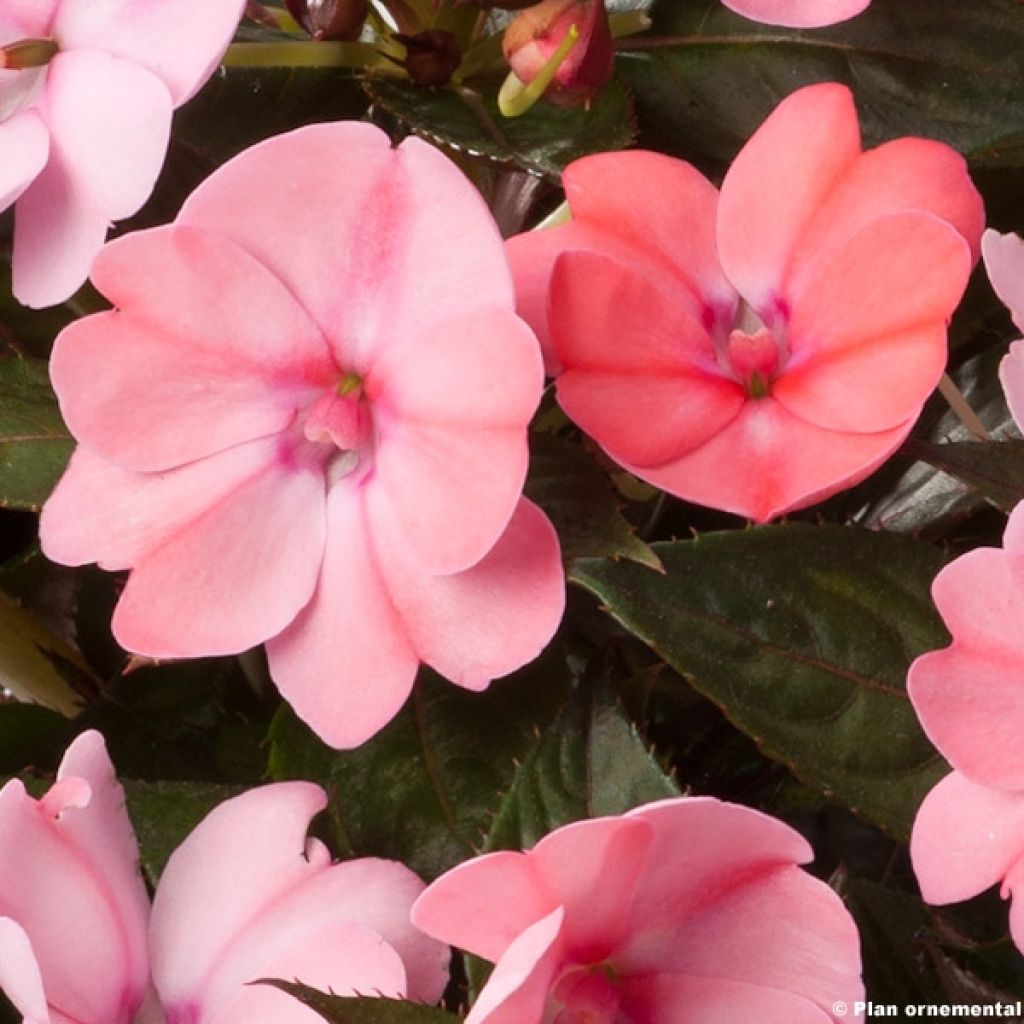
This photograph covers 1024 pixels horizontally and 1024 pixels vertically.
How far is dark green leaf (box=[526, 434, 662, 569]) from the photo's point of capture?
17.4 inches

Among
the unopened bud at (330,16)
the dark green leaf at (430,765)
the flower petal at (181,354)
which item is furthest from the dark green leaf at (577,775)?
the unopened bud at (330,16)

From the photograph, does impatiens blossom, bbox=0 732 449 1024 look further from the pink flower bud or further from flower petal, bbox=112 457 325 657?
the pink flower bud

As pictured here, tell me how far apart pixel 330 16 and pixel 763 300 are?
0.18 metres

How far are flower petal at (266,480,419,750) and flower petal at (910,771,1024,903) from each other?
16cm

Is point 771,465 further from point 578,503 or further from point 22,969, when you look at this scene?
point 22,969

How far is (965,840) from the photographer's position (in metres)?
0.43

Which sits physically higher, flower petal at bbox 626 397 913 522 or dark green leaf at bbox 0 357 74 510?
flower petal at bbox 626 397 913 522

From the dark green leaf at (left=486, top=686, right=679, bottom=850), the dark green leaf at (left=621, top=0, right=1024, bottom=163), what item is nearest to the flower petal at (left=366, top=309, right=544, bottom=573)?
the dark green leaf at (left=486, top=686, right=679, bottom=850)

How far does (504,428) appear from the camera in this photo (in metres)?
0.39

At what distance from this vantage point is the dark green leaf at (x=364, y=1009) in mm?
A: 375

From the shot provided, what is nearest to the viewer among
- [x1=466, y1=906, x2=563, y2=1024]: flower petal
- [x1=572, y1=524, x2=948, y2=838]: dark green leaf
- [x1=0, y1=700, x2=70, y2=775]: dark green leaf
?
[x1=466, y1=906, x2=563, y2=1024]: flower petal

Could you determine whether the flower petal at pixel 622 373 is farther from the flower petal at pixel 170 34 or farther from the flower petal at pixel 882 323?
the flower petal at pixel 170 34

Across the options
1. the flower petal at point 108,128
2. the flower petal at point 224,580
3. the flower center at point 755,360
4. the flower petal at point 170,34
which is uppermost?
the flower petal at point 170,34

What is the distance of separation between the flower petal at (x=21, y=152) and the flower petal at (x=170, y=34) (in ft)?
0.11
